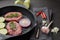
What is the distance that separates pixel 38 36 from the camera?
1144 millimetres

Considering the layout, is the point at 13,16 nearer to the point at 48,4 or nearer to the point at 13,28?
the point at 13,28

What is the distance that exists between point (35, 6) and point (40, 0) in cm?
8

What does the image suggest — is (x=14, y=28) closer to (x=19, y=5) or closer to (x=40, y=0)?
(x=19, y=5)

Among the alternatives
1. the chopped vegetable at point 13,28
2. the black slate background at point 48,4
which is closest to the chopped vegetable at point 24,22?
the chopped vegetable at point 13,28

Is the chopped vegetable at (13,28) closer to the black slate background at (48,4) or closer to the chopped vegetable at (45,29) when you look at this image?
the chopped vegetable at (45,29)

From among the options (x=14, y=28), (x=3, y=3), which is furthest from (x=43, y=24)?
(x=3, y=3)

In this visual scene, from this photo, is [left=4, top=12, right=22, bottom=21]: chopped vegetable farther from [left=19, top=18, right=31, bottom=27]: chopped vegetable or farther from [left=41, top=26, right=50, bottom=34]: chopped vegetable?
[left=41, top=26, right=50, bottom=34]: chopped vegetable

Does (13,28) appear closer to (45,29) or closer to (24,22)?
(24,22)

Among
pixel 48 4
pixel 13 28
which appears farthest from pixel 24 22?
pixel 48 4

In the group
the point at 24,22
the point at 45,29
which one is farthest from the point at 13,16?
the point at 45,29

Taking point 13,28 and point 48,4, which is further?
point 48,4

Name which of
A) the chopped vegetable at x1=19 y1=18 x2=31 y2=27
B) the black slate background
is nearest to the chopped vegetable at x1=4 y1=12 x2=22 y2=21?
the chopped vegetable at x1=19 y1=18 x2=31 y2=27

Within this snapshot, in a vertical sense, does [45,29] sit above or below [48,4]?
below

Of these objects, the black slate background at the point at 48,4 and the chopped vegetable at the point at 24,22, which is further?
the black slate background at the point at 48,4
